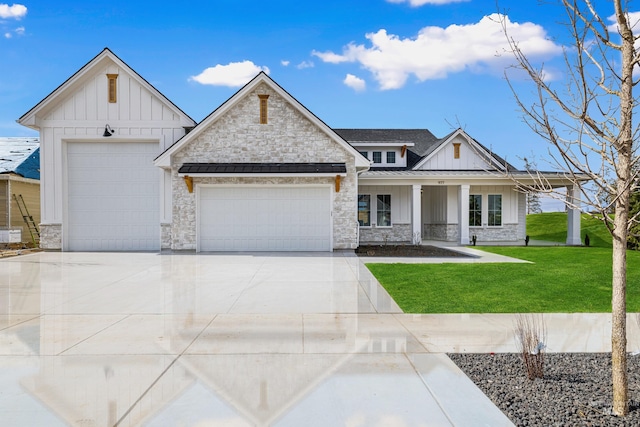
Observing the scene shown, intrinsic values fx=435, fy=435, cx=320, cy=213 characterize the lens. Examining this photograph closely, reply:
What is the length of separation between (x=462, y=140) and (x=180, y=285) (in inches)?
639

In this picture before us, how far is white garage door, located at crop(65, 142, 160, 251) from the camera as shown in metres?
17.4

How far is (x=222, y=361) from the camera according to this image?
467cm

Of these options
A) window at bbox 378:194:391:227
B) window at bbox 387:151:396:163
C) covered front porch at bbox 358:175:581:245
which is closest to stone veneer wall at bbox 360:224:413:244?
covered front porch at bbox 358:175:581:245

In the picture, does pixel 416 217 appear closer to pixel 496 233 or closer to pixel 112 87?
pixel 496 233

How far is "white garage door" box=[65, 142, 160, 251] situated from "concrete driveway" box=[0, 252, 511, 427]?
814 centimetres

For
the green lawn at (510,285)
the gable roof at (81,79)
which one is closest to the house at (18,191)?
the gable roof at (81,79)

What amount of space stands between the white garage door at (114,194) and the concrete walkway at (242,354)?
802 cm

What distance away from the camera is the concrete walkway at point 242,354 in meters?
3.53

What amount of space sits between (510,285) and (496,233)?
1310 cm

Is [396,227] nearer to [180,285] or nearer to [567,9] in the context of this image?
[180,285]

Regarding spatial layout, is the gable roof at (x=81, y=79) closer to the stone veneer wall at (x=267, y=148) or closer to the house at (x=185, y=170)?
the house at (x=185, y=170)

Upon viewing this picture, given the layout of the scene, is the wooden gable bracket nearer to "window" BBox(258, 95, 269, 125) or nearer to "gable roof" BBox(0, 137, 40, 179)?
"window" BBox(258, 95, 269, 125)

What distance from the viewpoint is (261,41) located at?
16.3 m

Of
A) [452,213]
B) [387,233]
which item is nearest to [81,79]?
[387,233]
